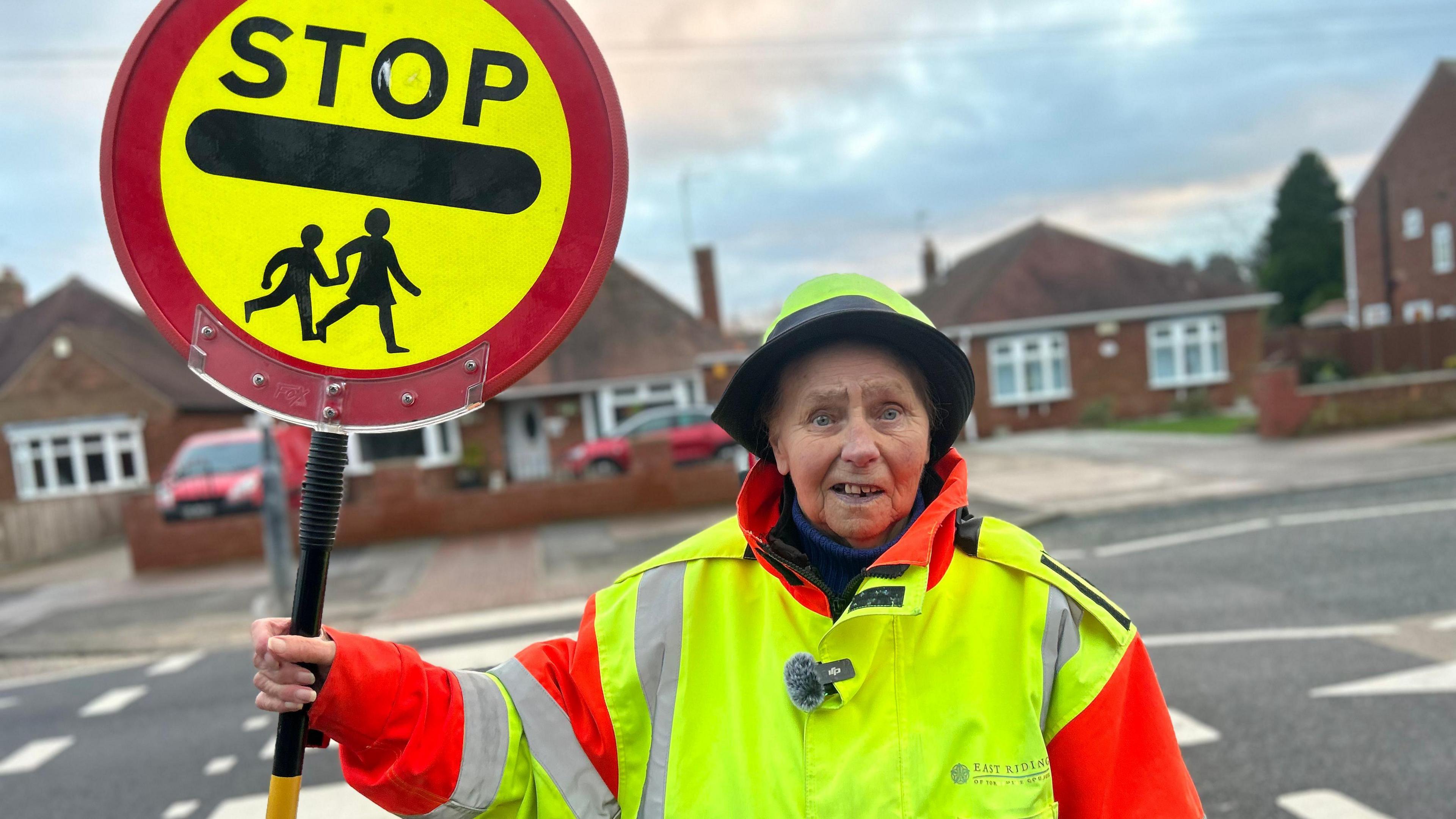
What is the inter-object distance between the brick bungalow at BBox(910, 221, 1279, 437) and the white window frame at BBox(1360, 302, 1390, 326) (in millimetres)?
16396

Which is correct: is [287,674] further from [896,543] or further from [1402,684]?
[1402,684]

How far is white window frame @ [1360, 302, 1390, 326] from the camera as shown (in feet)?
138

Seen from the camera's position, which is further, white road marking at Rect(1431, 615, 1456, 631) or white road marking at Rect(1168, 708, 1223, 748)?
white road marking at Rect(1431, 615, 1456, 631)

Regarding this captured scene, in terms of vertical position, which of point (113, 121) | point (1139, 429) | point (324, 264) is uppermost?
point (113, 121)

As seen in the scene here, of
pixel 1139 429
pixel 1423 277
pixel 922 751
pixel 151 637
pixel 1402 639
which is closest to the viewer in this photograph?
pixel 922 751

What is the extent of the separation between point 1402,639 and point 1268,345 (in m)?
32.5

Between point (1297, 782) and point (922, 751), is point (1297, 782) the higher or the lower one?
the lower one

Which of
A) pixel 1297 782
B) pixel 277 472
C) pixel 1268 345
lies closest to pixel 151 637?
pixel 277 472

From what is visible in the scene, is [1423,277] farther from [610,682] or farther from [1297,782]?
[610,682]

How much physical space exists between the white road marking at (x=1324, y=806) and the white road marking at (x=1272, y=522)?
6017 millimetres

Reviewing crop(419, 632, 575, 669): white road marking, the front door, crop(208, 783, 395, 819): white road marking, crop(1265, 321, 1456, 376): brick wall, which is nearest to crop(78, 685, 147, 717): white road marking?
crop(419, 632, 575, 669): white road marking

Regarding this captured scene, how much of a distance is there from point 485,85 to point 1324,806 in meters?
4.51

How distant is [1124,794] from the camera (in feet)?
5.54

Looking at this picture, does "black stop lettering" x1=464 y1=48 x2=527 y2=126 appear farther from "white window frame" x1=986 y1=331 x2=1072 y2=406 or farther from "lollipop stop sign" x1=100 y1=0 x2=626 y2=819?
"white window frame" x1=986 y1=331 x2=1072 y2=406
